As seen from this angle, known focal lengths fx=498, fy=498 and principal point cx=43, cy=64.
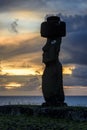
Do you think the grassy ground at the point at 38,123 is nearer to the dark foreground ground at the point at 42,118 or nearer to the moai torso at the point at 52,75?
the dark foreground ground at the point at 42,118

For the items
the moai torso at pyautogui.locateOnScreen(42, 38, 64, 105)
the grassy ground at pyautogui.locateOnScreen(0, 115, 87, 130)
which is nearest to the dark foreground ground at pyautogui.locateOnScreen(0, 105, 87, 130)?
the grassy ground at pyautogui.locateOnScreen(0, 115, 87, 130)

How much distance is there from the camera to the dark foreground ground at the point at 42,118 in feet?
76.3

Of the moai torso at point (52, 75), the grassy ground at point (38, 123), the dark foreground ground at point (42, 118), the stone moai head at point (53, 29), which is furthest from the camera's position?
the moai torso at point (52, 75)

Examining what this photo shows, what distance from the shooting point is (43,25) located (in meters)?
30.3

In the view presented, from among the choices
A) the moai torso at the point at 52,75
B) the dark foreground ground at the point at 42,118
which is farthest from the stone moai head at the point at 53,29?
the dark foreground ground at the point at 42,118

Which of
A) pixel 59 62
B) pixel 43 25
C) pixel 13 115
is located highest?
pixel 43 25

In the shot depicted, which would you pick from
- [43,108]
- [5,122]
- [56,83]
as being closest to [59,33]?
[56,83]

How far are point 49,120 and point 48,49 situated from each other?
5.76 meters

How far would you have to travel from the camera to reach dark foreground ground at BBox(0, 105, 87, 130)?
23250 mm

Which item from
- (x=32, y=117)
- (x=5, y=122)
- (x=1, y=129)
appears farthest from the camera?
(x=32, y=117)

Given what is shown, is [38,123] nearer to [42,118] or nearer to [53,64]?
[42,118]

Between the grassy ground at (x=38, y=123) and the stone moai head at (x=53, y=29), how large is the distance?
546 centimetres

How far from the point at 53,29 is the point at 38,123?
7561 mm

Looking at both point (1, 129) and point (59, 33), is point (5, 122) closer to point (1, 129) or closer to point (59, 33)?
point (1, 129)
